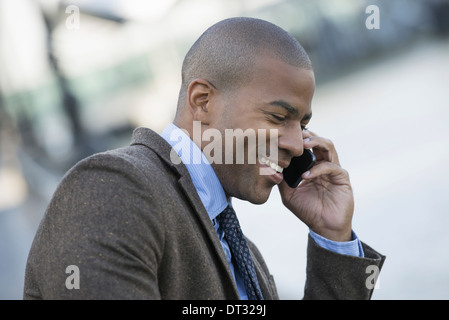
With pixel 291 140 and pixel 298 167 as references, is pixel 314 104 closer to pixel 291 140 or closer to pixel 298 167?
pixel 298 167

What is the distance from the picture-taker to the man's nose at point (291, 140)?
230 cm

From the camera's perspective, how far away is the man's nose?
2.30 m

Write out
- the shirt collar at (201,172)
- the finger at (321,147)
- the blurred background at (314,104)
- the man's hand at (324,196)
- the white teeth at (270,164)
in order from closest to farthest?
the shirt collar at (201,172), the white teeth at (270,164), the man's hand at (324,196), the finger at (321,147), the blurred background at (314,104)

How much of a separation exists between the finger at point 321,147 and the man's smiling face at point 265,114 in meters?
0.40

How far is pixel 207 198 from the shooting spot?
7.25ft

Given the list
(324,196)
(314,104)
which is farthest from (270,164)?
(314,104)

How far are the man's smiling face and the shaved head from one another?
0.11ft

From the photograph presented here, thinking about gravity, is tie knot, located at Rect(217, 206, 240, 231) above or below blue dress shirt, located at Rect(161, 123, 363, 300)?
below

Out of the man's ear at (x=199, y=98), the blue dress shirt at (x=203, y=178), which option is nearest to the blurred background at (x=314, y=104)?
the man's ear at (x=199, y=98)

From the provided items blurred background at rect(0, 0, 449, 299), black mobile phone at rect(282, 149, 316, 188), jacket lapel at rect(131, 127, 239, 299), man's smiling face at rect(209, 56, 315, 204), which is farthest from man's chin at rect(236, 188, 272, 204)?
blurred background at rect(0, 0, 449, 299)

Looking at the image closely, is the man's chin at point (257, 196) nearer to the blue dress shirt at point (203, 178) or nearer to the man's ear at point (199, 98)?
the blue dress shirt at point (203, 178)

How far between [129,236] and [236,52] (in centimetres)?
94

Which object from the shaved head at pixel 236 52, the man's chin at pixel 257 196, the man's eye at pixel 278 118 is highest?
the shaved head at pixel 236 52

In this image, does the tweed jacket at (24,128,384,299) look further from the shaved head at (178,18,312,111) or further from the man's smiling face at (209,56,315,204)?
the shaved head at (178,18,312,111)
